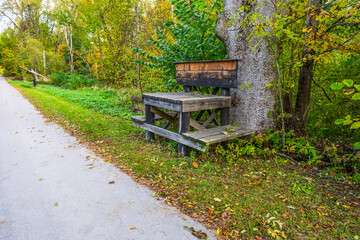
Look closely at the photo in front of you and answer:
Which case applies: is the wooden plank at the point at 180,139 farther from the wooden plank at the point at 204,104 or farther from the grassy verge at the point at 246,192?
the wooden plank at the point at 204,104

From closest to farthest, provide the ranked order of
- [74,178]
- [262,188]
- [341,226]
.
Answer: [341,226] → [262,188] → [74,178]

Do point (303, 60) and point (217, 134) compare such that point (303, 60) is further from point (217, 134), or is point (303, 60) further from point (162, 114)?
point (162, 114)

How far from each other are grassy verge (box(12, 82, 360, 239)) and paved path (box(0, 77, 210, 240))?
27cm

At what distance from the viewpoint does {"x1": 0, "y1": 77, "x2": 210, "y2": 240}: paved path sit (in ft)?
7.70

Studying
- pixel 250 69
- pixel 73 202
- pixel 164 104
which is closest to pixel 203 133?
pixel 164 104

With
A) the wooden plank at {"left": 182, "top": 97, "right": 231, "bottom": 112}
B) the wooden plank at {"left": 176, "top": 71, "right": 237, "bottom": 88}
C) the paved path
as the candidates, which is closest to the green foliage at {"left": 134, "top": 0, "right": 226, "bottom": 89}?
the wooden plank at {"left": 176, "top": 71, "right": 237, "bottom": 88}

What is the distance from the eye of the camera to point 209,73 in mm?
4324

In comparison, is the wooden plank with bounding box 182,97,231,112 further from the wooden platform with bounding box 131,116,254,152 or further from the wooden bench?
the wooden platform with bounding box 131,116,254,152

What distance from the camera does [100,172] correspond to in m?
3.77

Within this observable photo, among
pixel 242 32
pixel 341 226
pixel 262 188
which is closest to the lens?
pixel 341 226

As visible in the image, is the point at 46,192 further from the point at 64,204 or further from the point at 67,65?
the point at 67,65

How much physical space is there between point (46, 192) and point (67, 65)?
28.4 metres

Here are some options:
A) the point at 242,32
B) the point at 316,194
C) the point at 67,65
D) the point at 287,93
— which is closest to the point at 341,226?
the point at 316,194

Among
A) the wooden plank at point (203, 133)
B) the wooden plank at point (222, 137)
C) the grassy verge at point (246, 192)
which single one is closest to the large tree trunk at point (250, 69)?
the wooden plank at point (222, 137)
